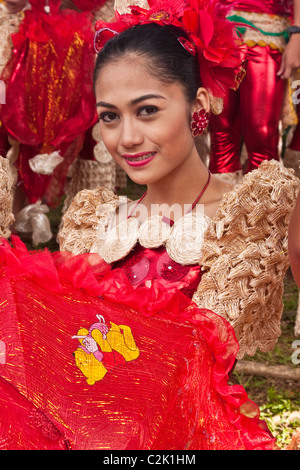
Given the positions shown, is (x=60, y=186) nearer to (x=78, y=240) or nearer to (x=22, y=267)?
(x=78, y=240)

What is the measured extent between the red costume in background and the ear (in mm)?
389

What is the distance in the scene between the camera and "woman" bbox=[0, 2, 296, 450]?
1.03 m

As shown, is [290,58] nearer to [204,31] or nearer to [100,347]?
[204,31]

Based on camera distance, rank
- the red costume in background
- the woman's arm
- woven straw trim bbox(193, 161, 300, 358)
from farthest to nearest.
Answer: the red costume in background
woven straw trim bbox(193, 161, 300, 358)
the woman's arm

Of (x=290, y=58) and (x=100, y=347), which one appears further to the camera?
(x=290, y=58)

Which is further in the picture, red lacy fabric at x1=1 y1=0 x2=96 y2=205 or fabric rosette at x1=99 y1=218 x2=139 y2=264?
red lacy fabric at x1=1 y1=0 x2=96 y2=205

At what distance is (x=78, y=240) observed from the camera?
1.36 meters

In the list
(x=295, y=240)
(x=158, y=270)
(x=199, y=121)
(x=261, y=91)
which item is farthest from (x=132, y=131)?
(x=261, y=91)

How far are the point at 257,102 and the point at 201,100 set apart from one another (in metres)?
0.51

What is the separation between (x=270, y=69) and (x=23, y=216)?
42.4 inches

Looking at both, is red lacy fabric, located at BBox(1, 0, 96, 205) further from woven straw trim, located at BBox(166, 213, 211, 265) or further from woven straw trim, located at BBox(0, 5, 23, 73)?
woven straw trim, located at BBox(166, 213, 211, 265)

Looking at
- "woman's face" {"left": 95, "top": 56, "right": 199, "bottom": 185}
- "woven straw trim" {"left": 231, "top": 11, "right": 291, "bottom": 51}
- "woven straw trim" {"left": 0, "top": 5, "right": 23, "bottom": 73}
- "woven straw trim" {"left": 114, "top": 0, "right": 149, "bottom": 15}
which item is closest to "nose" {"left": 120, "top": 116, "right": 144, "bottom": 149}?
"woman's face" {"left": 95, "top": 56, "right": 199, "bottom": 185}

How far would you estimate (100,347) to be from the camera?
42.4 inches

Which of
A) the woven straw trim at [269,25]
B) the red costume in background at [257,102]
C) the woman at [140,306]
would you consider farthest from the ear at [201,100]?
the woven straw trim at [269,25]
